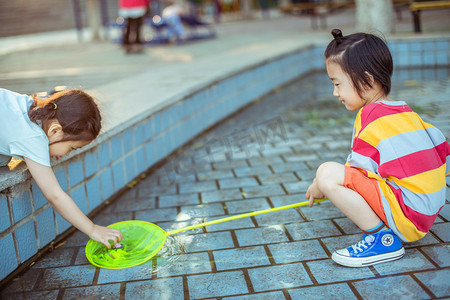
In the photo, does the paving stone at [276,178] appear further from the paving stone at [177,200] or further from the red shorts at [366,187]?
the red shorts at [366,187]

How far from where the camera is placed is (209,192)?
3.12 m

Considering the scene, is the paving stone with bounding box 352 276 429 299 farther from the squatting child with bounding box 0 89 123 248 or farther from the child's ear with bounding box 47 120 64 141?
the child's ear with bounding box 47 120 64 141

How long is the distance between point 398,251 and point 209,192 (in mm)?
1288

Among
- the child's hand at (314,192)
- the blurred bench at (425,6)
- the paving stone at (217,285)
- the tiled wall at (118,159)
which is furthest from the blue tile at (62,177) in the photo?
the blurred bench at (425,6)

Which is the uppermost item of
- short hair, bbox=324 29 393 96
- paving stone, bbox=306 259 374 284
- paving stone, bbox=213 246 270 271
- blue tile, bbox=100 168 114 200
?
short hair, bbox=324 29 393 96

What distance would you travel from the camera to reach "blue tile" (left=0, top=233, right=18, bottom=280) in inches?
83.8

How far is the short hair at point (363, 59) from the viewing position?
2.10 meters

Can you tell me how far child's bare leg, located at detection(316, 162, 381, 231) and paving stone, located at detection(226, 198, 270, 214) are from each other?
2.34 feet

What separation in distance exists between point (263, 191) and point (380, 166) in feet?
3.59

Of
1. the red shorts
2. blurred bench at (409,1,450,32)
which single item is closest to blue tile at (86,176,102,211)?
the red shorts

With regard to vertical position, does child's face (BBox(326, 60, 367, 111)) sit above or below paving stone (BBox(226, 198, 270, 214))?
above

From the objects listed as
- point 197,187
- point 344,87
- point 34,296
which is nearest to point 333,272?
point 344,87

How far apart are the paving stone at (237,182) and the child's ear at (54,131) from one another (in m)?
1.26

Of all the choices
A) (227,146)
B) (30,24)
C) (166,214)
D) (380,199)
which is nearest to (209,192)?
(166,214)
